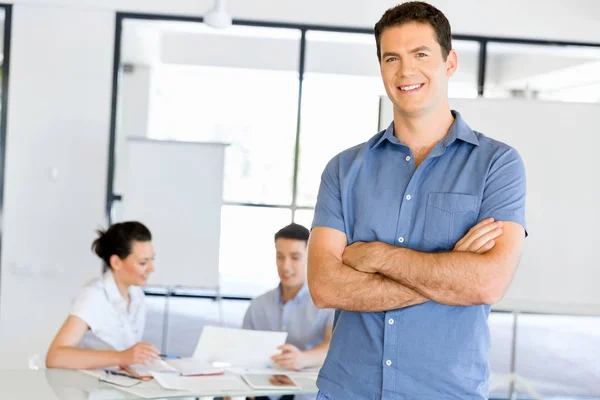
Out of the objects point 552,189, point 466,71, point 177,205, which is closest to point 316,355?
point 552,189

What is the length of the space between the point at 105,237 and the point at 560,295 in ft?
8.97

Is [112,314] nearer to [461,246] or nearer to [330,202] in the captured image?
[330,202]

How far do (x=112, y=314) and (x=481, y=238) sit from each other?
6.36ft

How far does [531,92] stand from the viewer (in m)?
5.89

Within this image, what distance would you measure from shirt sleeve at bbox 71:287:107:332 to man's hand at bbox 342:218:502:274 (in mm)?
1602

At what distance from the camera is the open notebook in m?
2.77

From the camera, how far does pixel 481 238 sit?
1751 millimetres

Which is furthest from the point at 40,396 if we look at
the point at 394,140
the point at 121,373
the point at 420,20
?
the point at 420,20

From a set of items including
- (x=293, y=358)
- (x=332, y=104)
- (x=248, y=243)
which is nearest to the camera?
(x=293, y=358)

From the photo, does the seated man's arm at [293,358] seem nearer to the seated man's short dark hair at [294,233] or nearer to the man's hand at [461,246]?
the seated man's short dark hair at [294,233]

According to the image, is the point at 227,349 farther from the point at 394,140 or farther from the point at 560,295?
the point at 560,295

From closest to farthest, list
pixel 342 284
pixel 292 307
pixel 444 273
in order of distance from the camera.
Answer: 1. pixel 444 273
2. pixel 342 284
3. pixel 292 307

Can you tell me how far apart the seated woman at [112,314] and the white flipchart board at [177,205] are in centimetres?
171

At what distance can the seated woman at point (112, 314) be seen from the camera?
284 centimetres
